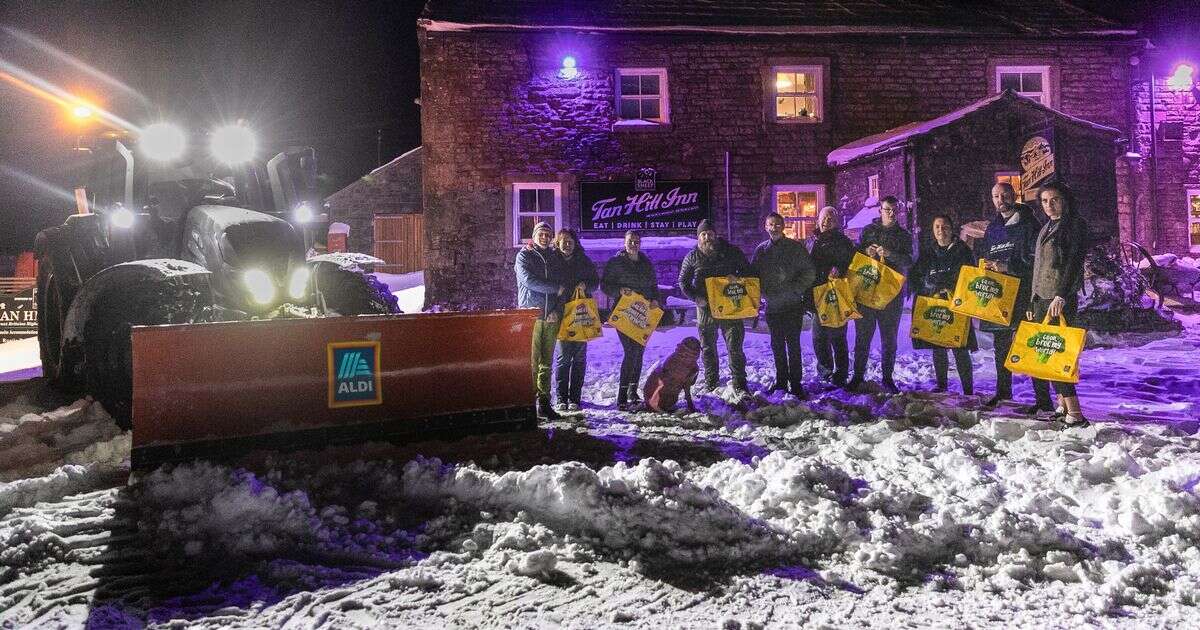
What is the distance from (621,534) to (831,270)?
15.7ft

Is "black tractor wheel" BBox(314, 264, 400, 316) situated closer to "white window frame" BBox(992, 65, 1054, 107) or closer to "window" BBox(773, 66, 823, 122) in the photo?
"window" BBox(773, 66, 823, 122)

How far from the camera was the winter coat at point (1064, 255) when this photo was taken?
5.55 meters

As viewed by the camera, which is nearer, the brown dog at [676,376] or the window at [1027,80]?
the brown dog at [676,376]

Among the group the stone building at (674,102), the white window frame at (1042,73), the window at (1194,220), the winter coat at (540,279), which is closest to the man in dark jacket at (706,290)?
the winter coat at (540,279)

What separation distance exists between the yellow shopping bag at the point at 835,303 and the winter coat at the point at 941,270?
0.64 metres

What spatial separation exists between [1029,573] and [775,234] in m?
4.67

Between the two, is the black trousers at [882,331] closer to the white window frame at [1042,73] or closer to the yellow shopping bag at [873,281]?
the yellow shopping bag at [873,281]

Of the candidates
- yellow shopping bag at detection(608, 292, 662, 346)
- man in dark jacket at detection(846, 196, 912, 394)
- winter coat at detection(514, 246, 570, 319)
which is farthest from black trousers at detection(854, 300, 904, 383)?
winter coat at detection(514, 246, 570, 319)

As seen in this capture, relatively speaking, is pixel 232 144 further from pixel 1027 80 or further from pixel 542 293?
pixel 1027 80

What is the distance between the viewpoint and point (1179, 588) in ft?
9.71

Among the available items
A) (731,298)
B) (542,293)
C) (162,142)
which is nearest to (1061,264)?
(731,298)

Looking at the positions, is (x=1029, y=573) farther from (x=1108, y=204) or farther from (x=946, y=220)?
(x=1108, y=204)

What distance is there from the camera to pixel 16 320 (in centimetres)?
1301

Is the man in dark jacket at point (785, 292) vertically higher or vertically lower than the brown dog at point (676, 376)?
higher
